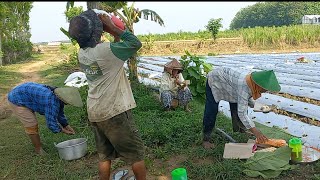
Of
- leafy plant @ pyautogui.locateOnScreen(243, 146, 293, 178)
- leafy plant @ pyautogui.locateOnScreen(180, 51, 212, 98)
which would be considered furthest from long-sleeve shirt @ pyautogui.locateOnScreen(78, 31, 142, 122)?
leafy plant @ pyautogui.locateOnScreen(180, 51, 212, 98)

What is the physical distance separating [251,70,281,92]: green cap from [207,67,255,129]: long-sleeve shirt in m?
0.15

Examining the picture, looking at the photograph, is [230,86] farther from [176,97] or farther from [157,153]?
[176,97]

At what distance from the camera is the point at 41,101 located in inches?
138

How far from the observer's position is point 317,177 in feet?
8.64

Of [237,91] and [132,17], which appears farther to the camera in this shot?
[132,17]

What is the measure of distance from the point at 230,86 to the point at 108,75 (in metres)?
1.50

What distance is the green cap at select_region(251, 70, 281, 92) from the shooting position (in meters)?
2.83

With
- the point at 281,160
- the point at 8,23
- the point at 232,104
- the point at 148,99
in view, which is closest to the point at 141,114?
the point at 148,99

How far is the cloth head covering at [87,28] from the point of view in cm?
221

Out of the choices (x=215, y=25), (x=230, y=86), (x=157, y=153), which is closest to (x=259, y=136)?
(x=230, y=86)

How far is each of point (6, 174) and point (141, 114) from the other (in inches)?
87.3

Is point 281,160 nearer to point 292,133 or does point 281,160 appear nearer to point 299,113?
point 292,133

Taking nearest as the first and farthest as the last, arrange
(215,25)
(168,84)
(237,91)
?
(237,91), (168,84), (215,25)

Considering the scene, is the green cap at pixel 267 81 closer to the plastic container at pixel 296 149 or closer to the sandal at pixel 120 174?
the plastic container at pixel 296 149
